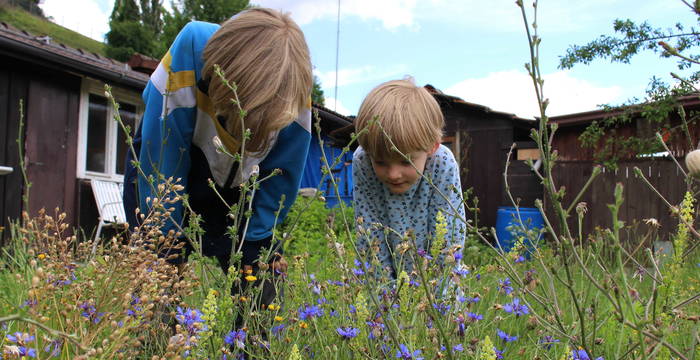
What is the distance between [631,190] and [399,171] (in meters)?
7.66

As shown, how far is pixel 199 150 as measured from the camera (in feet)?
7.97

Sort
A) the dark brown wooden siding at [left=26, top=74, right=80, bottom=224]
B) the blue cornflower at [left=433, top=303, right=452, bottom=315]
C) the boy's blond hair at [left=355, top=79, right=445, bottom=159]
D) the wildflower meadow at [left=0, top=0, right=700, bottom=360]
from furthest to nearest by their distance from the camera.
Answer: the dark brown wooden siding at [left=26, top=74, right=80, bottom=224]
the boy's blond hair at [left=355, top=79, right=445, bottom=159]
the blue cornflower at [left=433, top=303, right=452, bottom=315]
the wildflower meadow at [left=0, top=0, right=700, bottom=360]

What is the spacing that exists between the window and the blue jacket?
5.88 m

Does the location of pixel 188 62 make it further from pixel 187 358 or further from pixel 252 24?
pixel 187 358

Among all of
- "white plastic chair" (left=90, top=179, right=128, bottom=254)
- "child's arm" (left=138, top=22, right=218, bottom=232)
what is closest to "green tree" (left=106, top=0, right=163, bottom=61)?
"white plastic chair" (left=90, top=179, right=128, bottom=254)

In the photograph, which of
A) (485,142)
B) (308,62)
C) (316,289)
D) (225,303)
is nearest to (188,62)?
Result: (308,62)

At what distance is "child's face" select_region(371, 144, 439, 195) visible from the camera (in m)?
2.74

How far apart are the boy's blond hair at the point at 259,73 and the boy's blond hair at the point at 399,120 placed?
1.96ft

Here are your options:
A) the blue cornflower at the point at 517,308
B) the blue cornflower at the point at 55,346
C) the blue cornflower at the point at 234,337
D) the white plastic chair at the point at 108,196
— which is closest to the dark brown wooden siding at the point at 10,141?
the white plastic chair at the point at 108,196

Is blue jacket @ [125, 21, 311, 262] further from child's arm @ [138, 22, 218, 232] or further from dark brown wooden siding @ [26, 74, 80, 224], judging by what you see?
dark brown wooden siding @ [26, 74, 80, 224]

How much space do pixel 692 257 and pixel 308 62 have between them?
323 centimetres

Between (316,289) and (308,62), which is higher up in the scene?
(308,62)

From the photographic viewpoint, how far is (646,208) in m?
8.81

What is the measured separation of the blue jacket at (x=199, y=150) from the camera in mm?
2123
